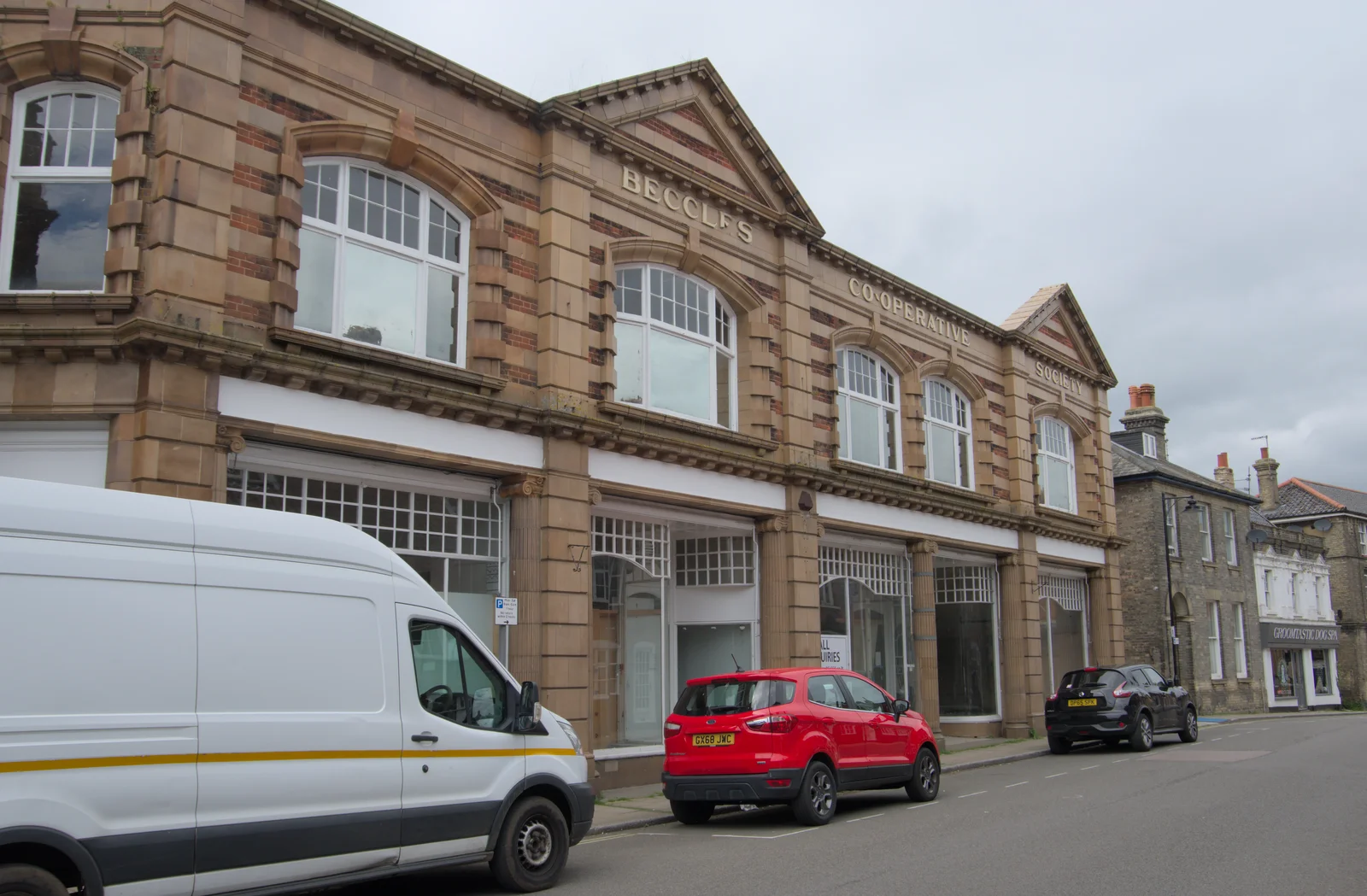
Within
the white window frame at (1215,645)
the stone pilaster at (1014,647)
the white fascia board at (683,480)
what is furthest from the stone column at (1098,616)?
the white fascia board at (683,480)

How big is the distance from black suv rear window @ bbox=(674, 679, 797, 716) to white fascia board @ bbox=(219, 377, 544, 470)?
3630 mm

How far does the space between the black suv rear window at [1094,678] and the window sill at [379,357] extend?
12.8 metres

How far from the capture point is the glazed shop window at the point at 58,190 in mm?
10844

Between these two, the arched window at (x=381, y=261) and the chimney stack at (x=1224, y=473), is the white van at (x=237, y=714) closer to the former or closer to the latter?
the arched window at (x=381, y=261)

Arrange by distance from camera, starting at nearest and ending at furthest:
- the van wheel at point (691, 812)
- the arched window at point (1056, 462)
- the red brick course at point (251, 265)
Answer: the red brick course at point (251, 265)
the van wheel at point (691, 812)
the arched window at point (1056, 462)

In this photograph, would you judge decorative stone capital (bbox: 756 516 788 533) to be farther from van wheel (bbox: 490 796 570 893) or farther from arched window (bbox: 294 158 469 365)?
van wheel (bbox: 490 796 570 893)

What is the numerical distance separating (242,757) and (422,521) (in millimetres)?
6427

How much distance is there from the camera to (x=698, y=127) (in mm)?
17516

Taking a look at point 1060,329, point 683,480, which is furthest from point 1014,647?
point 683,480

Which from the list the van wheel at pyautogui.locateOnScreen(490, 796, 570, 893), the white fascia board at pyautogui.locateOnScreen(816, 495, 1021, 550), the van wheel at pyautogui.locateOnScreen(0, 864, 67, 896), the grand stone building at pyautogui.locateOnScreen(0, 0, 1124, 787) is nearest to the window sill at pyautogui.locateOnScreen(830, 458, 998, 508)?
the grand stone building at pyautogui.locateOnScreen(0, 0, 1124, 787)

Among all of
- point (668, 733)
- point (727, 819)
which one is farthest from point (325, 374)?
point (727, 819)

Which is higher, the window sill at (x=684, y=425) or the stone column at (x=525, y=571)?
the window sill at (x=684, y=425)

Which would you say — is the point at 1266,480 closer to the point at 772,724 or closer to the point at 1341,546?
the point at 1341,546

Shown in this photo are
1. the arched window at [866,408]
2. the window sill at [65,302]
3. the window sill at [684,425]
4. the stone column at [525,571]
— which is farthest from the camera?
the arched window at [866,408]
